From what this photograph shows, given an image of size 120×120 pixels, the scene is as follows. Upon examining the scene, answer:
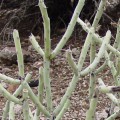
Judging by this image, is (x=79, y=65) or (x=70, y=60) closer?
(x=70, y=60)

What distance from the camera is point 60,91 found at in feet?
16.5

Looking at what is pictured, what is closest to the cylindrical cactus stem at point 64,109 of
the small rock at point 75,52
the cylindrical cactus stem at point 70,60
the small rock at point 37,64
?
the cylindrical cactus stem at point 70,60

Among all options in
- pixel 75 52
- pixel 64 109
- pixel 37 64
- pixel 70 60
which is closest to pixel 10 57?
pixel 37 64

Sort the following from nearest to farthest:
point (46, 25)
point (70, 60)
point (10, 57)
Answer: point (70, 60) → point (46, 25) → point (10, 57)

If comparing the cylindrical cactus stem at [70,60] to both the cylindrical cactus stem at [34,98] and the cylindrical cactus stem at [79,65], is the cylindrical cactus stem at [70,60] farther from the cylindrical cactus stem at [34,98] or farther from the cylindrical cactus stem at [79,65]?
the cylindrical cactus stem at [34,98]

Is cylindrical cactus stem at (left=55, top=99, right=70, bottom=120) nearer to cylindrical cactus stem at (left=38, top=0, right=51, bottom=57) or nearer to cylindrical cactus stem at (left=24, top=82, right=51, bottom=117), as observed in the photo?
cylindrical cactus stem at (left=24, top=82, right=51, bottom=117)

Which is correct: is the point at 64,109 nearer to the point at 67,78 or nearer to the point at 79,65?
the point at 79,65

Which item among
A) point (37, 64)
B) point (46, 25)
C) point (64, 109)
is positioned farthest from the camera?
point (37, 64)

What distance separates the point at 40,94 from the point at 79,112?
2132mm

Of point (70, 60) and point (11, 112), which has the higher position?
point (70, 60)

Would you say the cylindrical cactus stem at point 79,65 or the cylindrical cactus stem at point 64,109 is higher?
the cylindrical cactus stem at point 79,65

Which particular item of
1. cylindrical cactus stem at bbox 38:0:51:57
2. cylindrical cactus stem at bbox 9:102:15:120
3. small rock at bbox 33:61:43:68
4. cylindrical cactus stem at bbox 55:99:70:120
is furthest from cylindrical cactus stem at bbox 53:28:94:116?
small rock at bbox 33:61:43:68

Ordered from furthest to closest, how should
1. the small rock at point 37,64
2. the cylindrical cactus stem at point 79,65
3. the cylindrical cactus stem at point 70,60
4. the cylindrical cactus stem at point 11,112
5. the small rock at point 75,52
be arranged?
1. the small rock at point 75,52
2. the small rock at point 37,64
3. the cylindrical cactus stem at point 11,112
4. the cylindrical cactus stem at point 79,65
5. the cylindrical cactus stem at point 70,60

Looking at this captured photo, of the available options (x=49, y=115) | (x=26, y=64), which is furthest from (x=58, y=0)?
(x=49, y=115)
